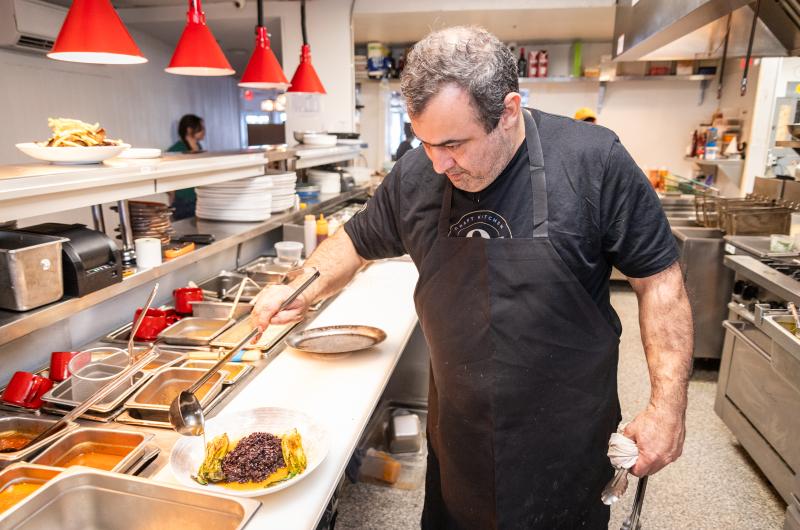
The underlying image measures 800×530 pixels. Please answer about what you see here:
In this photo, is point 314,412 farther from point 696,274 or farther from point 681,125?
point 681,125

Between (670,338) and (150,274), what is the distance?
1.75 meters

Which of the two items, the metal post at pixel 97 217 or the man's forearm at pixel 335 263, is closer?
the man's forearm at pixel 335 263

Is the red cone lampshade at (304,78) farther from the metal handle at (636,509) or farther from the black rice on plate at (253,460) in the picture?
the metal handle at (636,509)

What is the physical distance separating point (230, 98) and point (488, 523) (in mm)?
9030

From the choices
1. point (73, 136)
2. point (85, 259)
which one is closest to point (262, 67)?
point (73, 136)

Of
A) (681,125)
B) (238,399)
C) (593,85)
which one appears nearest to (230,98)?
(593,85)

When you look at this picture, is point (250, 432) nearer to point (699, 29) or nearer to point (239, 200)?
point (239, 200)

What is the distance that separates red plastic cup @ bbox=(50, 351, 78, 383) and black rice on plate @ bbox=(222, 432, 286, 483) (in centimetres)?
74

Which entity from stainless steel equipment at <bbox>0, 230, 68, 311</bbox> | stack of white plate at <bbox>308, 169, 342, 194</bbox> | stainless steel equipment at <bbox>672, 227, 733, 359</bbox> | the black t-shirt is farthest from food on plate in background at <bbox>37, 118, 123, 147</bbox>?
stainless steel equipment at <bbox>672, 227, 733, 359</bbox>

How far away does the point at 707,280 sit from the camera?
376cm

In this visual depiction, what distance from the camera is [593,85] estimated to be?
6621 mm

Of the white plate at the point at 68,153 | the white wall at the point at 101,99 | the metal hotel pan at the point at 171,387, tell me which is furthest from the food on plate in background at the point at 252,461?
the white wall at the point at 101,99

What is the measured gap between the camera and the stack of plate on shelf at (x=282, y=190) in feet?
10.6

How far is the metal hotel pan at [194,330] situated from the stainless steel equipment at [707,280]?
3048 mm
